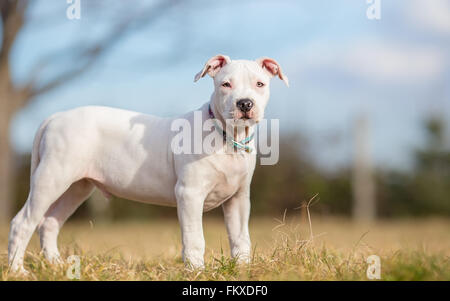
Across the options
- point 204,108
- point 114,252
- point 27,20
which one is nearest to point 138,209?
point 27,20

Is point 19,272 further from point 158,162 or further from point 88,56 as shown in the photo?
point 88,56

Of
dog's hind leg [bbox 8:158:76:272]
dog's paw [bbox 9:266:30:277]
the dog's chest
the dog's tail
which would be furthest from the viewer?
the dog's tail

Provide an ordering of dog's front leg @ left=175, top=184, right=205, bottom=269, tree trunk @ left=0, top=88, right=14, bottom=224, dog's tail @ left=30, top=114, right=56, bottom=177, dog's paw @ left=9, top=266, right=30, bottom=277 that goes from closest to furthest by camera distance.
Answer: dog's paw @ left=9, top=266, right=30, bottom=277, dog's front leg @ left=175, top=184, right=205, bottom=269, dog's tail @ left=30, top=114, right=56, bottom=177, tree trunk @ left=0, top=88, right=14, bottom=224

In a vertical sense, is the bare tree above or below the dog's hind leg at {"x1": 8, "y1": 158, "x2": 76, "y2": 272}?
above

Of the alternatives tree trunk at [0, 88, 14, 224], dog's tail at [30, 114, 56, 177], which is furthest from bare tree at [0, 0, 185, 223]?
dog's tail at [30, 114, 56, 177]

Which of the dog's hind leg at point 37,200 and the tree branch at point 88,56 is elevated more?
the tree branch at point 88,56

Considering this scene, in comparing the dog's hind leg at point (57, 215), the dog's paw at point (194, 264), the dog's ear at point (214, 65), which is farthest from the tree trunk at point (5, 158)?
the dog's paw at point (194, 264)

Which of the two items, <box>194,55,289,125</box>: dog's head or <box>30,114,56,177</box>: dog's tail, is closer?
<box>194,55,289,125</box>: dog's head

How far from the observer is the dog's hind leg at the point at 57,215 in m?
4.53

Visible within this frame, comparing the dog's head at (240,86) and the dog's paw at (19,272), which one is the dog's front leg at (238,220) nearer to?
the dog's head at (240,86)

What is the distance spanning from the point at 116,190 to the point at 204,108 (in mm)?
1050

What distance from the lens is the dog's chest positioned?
155 inches

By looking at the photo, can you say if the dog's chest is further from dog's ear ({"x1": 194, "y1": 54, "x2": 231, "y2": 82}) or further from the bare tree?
the bare tree

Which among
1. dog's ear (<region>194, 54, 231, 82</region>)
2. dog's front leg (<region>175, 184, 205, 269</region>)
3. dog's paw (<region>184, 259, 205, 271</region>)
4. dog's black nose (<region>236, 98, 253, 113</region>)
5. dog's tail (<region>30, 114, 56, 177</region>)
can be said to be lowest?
dog's paw (<region>184, 259, 205, 271</region>)
